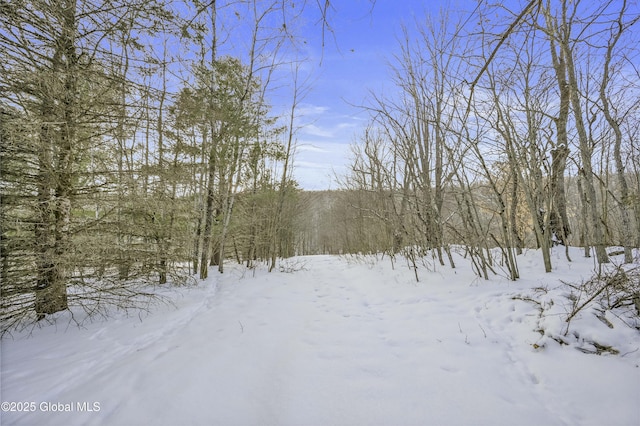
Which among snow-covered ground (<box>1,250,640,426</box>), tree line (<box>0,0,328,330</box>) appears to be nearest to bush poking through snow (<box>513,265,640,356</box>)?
snow-covered ground (<box>1,250,640,426</box>)

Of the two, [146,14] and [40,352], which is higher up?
[146,14]

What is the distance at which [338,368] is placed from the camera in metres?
2.25

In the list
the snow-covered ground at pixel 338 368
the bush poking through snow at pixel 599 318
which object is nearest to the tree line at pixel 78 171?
the snow-covered ground at pixel 338 368

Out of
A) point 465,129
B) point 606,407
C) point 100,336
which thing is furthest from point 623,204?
point 100,336

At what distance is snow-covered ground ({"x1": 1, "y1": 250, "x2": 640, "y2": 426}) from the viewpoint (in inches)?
66.2

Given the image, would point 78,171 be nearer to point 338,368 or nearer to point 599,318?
point 338,368

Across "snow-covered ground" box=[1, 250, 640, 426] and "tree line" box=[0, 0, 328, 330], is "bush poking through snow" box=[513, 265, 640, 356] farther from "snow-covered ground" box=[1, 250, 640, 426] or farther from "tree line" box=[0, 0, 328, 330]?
"tree line" box=[0, 0, 328, 330]

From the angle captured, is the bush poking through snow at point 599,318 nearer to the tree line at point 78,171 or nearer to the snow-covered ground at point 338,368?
the snow-covered ground at point 338,368

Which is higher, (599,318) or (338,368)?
(599,318)

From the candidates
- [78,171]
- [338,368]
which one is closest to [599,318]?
[338,368]

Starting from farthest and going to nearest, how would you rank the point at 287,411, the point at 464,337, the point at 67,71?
the point at 67,71 < the point at 464,337 < the point at 287,411

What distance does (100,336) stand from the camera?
290 centimetres

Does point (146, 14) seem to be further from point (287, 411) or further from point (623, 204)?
point (623, 204)

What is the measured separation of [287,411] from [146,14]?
16.2 ft
